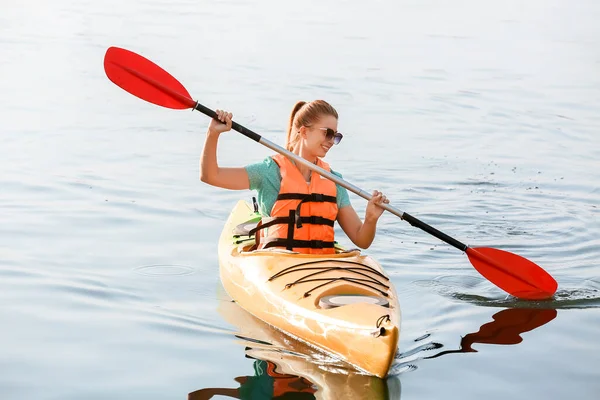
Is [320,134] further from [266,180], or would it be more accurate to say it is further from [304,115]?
[266,180]

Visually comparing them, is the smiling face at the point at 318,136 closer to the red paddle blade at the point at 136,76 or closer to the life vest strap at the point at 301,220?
the life vest strap at the point at 301,220

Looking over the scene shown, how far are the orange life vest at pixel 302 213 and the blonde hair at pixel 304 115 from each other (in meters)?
0.12

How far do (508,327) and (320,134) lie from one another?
1.35m

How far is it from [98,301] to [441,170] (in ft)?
15.1

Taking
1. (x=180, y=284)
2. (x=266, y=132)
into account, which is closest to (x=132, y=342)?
(x=180, y=284)

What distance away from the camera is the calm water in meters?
4.52

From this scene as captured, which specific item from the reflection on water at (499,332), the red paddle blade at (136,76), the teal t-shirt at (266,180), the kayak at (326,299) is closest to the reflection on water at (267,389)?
the kayak at (326,299)

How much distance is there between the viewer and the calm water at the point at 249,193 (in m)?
4.52

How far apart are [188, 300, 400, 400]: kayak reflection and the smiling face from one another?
0.93 m

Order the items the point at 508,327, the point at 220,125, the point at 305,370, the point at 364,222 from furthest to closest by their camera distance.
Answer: the point at 508,327
the point at 364,222
the point at 220,125
the point at 305,370

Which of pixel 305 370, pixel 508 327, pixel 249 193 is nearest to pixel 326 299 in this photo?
pixel 305 370

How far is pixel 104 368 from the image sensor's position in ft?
14.2

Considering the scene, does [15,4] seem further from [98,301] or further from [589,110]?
[98,301]

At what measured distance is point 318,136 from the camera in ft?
16.7
